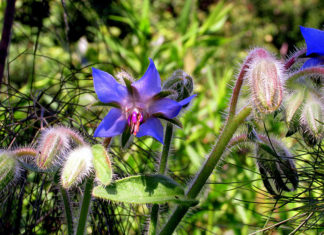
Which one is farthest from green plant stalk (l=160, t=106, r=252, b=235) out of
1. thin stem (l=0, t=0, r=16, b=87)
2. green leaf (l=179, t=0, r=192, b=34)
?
green leaf (l=179, t=0, r=192, b=34)

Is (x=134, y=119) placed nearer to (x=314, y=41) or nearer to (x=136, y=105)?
(x=136, y=105)

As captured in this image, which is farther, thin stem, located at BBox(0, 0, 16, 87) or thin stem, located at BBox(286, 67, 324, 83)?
thin stem, located at BBox(0, 0, 16, 87)

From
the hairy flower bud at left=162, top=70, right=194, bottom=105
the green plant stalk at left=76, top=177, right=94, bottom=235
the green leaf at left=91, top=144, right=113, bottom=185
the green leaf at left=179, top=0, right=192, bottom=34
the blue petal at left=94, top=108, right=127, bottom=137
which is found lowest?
the green plant stalk at left=76, top=177, right=94, bottom=235

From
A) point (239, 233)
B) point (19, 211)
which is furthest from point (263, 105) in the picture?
point (239, 233)

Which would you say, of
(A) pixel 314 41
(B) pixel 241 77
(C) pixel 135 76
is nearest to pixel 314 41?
(A) pixel 314 41

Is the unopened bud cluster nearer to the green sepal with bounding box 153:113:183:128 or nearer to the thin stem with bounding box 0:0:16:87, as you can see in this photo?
the green sepal with bounding box 153:113:183:128

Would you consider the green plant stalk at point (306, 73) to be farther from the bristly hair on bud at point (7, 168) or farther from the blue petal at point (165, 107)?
the bristly hair on bud at point (7, 168)
